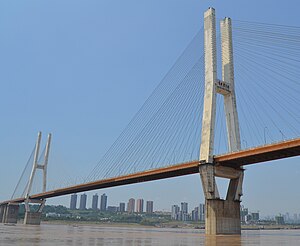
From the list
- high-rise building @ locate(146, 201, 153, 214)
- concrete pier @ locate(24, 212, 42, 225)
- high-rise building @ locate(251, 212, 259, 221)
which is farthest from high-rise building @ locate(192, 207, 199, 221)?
concrete pier @ locate(24, 212, 42, 225)

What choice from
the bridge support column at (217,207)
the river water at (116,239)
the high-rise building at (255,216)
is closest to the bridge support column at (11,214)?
the river water at (116,239)

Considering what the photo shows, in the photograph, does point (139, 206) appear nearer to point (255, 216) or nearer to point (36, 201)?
point (255, 216)

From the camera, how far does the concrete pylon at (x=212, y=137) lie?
3478cm

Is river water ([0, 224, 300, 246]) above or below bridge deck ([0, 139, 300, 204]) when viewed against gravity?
A: below

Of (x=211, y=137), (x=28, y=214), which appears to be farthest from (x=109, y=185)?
(x=28, y=214)

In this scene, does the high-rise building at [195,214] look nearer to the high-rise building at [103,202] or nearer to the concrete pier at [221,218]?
the high-rise building at [103,202]

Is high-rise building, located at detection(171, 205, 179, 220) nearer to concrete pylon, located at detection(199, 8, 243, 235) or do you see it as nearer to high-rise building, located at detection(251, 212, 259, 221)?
high-rise building, located at detection(251, 212, 259, 221)

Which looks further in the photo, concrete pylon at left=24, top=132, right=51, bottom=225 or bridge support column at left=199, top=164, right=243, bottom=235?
concrete pylon at left=24, top=132, right=51, bottom=225

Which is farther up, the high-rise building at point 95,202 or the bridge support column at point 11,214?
the high-rise building at point 95,202

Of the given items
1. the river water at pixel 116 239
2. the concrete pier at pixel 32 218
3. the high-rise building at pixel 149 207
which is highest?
the high-rise building at pixel 149 207

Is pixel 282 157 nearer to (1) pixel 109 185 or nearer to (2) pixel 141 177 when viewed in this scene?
(2) pixel 141 177

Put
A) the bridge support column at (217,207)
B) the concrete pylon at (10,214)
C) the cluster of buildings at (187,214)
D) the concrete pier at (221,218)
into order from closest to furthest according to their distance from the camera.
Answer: the concrete pier at (221,218)
the bridge support column at (217,207)
the concrete pylon at (10,214)
the cluster of buildings at (187,214)

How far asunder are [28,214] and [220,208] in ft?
178

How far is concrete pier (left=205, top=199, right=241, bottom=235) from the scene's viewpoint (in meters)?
34.4
